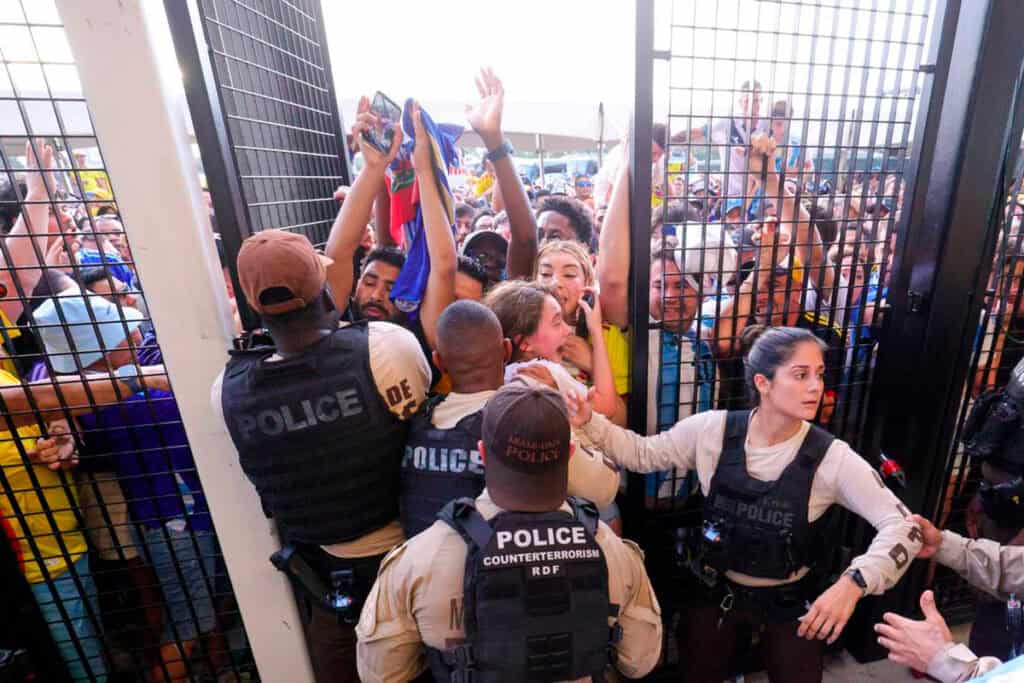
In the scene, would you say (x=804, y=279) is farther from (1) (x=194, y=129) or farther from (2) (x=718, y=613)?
(1) (x=194, y=129)

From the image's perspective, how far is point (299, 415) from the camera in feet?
4.49

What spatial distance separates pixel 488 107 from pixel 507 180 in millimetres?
259

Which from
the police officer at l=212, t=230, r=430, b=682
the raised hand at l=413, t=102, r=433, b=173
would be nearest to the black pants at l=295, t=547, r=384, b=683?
the police officer at l=212, t=230, r=430, b=682

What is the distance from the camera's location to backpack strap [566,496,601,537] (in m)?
1.16

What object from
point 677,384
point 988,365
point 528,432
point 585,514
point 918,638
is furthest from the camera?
point 988,365

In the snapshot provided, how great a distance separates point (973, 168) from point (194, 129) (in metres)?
2.48

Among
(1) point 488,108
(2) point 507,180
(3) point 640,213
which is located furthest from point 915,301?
(1) point 488,108

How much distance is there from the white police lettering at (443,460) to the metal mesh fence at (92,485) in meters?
0.82

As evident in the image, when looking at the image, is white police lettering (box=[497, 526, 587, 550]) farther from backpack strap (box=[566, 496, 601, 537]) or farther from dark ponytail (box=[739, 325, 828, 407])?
dark ponytail (box=[739, 325, 828, 407])

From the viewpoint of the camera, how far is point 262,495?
59.2 inches

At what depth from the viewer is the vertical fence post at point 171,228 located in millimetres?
1297

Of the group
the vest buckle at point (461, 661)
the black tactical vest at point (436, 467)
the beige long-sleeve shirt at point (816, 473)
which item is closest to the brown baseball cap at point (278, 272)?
the black tactical vest at point (436, 467)

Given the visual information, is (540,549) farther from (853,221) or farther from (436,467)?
(853,221)

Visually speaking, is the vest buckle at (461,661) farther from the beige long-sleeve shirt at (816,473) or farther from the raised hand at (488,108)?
the raised hand at (488,108)
